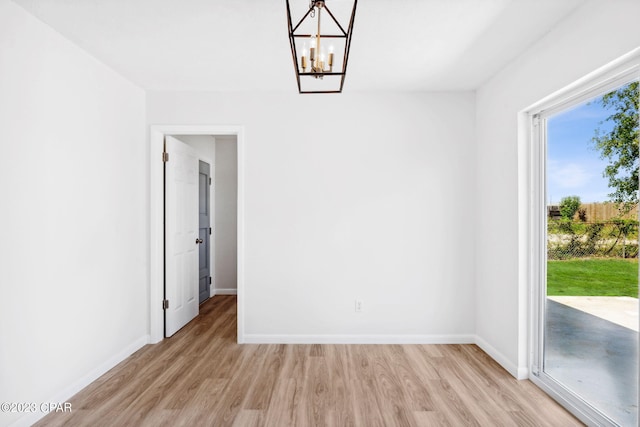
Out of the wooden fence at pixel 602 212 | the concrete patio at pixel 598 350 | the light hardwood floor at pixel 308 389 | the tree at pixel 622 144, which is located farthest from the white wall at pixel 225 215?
the tree at pixel 622 144

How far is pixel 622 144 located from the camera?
1.95m

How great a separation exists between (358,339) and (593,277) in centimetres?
204

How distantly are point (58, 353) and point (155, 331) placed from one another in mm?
1137

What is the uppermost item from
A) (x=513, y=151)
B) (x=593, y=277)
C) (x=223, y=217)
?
(x=513, y=151)

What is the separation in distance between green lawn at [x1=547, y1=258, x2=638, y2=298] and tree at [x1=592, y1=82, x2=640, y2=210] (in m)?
0.36

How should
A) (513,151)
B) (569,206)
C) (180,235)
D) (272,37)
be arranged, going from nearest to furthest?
(569,206)
(272,37)
(513,151)
(180,235)

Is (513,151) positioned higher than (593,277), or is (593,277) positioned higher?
(513,151)

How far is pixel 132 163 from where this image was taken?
127 inches

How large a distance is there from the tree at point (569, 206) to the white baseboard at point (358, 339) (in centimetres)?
164

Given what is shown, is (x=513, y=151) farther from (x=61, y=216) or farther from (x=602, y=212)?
(x=61, y=216)

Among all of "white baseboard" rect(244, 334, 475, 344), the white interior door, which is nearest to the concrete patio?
"white baseboard" rect(244, 334, 475, 344)

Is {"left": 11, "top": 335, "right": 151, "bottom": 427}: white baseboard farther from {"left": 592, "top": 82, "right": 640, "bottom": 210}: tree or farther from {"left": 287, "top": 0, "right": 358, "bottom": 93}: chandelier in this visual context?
{"left": 592, "top": 82, "right": 640, "bottom": 210}: tree

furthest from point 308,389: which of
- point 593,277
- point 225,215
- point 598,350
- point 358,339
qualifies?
point 225,215

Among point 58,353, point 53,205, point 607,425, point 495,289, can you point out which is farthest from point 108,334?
point 607,425
